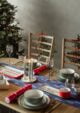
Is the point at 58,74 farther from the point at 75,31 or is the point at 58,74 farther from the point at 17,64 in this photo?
the point at 75,31

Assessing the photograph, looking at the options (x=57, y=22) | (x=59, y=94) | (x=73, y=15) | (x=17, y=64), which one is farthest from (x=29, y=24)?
(x=59, y=94)

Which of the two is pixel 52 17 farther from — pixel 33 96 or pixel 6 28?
pixel 33 96

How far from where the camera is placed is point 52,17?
3375 mm

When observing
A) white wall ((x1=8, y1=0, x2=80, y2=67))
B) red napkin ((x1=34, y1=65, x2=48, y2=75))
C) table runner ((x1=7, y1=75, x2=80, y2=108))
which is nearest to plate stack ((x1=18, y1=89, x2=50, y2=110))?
table runner ((x1=7, y1=75, x2=80, y2=108))

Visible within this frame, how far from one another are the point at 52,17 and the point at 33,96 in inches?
Answer: 81.7

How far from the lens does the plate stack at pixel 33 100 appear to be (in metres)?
1.45

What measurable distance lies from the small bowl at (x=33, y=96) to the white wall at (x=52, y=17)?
1.82 metres

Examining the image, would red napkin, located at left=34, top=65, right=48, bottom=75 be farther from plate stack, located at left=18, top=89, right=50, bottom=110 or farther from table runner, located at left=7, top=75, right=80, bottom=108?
plate stack, located at left=18, top=89, right=50, bottom=110

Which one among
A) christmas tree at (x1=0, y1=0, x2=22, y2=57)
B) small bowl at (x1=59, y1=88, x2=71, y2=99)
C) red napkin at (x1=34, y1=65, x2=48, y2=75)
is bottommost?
small bowl at (x1=59, y1=88, x2=71, y2=99)

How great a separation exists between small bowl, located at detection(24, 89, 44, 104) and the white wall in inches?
71.8

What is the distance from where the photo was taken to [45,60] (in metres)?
2.47

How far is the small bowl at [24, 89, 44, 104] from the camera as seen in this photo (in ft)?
4.83

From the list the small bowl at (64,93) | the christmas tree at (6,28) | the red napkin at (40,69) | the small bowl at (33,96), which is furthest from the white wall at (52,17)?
the small bowl at (33,96)

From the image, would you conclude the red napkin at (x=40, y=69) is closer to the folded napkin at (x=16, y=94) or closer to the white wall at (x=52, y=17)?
the folded napkin at (x=16, y=94)
